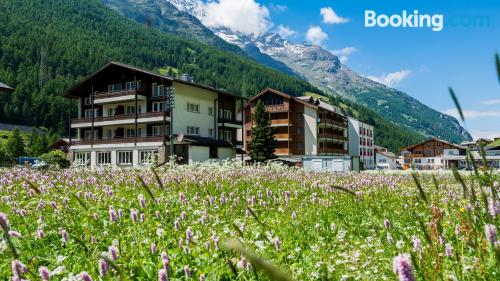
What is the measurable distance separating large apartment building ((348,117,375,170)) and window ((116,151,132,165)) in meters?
66.5

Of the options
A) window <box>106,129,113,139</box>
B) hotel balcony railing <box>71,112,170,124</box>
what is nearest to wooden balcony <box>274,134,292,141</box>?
window <box>106,129,113,139</box>

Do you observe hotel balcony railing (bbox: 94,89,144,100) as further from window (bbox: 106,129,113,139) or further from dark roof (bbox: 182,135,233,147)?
dark roof (bbox: 182,135,233,147)

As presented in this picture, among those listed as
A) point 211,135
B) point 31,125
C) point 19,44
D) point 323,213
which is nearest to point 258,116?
point 211,135

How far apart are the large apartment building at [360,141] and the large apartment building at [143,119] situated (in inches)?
2197

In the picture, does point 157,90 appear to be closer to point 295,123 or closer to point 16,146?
point 295,123

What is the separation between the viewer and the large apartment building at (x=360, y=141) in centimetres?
11212

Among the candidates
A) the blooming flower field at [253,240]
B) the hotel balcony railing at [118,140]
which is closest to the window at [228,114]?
the hotel balcony railing at [118,140]

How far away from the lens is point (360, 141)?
Result: 4532 inches

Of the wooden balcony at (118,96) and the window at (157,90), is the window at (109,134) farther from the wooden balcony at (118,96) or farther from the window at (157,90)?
the window at (157,90)

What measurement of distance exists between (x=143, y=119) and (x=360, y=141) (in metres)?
74.6

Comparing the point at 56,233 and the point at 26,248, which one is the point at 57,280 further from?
the point at 56,233

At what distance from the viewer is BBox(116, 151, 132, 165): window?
54594 mm

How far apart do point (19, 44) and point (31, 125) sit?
177 ft

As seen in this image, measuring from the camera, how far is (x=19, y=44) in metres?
170
